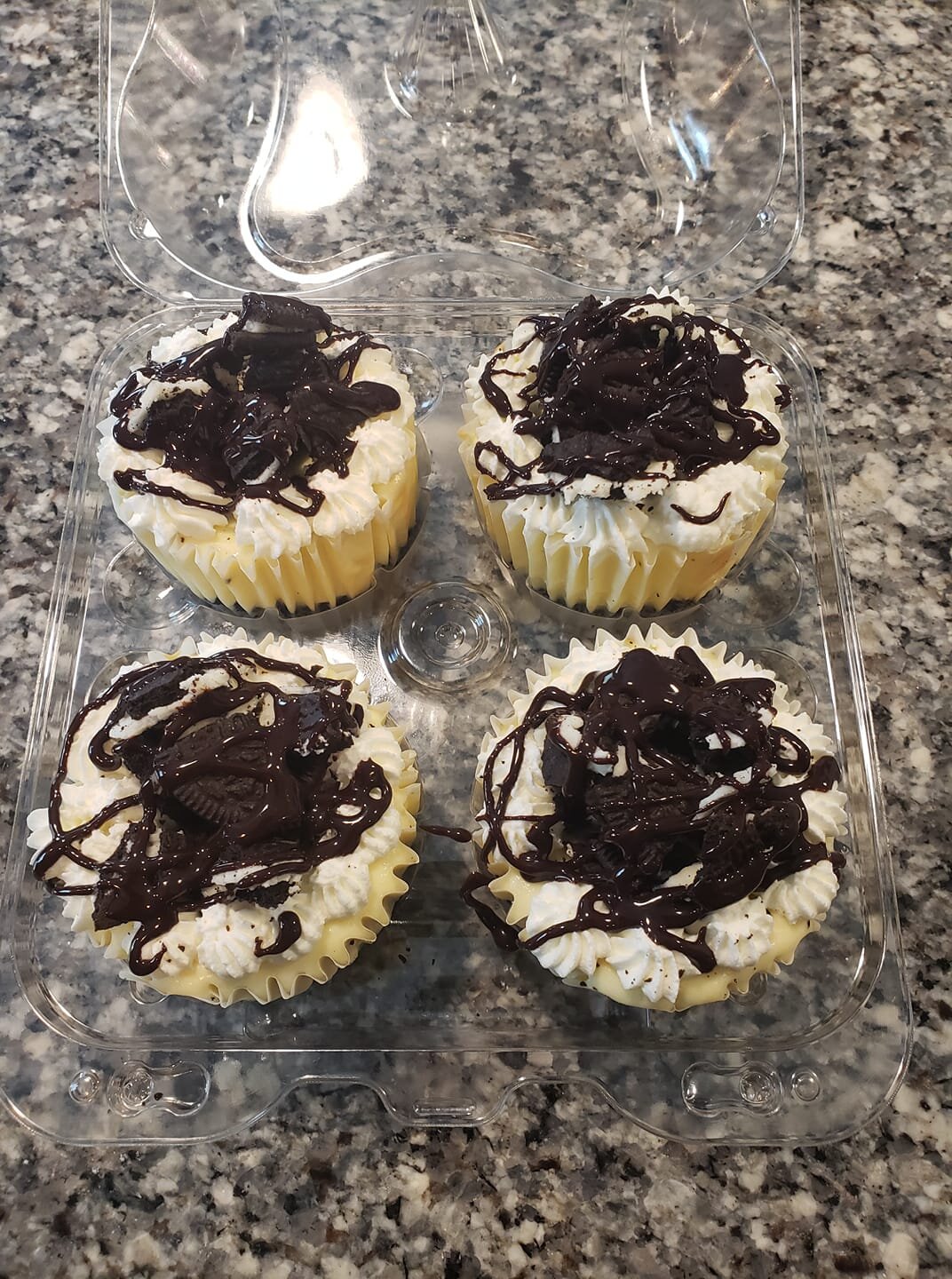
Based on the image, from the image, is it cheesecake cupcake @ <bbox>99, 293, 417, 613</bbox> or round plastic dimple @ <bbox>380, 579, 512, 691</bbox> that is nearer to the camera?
cheesecake cupcake @ <bbox>99, 293, 417, 613</bbox>

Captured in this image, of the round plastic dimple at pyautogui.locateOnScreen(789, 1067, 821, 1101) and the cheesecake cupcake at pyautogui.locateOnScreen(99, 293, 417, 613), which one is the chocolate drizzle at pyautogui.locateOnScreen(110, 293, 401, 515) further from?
the round plastic dimple at pyautogui.locateOnScreen(789, 1067, 821, 1101)

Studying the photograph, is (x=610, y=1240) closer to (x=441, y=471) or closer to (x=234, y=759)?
(x=234, y=759)

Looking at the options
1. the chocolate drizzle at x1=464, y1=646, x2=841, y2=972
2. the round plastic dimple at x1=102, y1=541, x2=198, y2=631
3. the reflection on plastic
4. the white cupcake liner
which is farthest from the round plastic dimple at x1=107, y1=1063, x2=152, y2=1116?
the reflection on plastic

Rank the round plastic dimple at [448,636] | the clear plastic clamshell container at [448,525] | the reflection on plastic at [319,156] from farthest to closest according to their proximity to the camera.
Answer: the reflection on plastic at [319,156]
the round plastic dimple at [448,636]
the clear plastic clamshell container at [448,525]

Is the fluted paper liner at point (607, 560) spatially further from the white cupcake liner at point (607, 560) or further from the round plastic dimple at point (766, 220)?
the round plastic dimple at point (766, 220)

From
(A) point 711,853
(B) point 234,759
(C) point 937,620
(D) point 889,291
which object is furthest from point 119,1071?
(D) point 889,291

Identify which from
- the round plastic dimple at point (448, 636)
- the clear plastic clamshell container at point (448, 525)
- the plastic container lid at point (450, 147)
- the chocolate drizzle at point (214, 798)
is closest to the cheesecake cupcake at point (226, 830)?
the chocolate drizzle at point (214, 798)

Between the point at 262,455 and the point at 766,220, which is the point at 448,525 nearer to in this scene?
the point at 262,455

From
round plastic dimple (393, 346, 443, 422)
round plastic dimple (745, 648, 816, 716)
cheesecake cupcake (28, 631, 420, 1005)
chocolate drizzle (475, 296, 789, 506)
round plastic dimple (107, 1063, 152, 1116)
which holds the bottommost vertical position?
round plastic dimple (107, 1063, 152, 1116)
